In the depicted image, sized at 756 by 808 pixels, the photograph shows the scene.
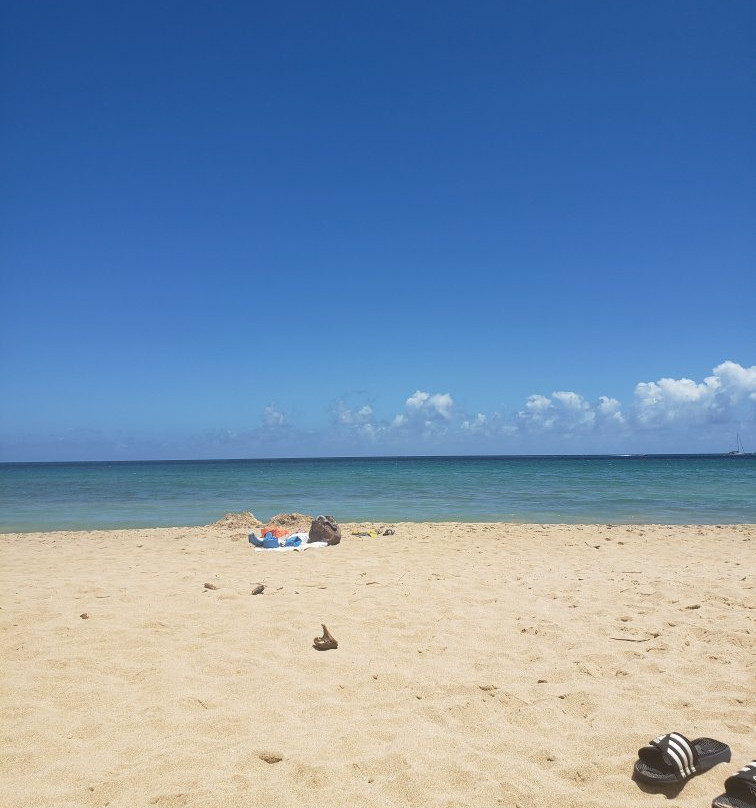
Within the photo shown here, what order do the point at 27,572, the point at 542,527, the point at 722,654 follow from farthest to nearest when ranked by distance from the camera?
1. the point at 542,527
2. the point at 27,572
3. the point at 722,654

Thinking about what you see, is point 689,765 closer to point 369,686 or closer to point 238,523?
point 369,686

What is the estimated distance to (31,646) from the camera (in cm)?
483

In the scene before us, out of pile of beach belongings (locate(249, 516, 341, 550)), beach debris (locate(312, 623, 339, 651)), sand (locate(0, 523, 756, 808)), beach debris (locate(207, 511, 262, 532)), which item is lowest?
beach debris (locate(207, 511, 262, 532))

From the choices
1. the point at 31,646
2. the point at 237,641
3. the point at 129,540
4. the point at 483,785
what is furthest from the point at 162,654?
the point at 129,540

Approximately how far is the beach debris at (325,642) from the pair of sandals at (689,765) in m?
2.50

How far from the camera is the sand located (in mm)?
2992

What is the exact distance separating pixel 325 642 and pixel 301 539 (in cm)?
604

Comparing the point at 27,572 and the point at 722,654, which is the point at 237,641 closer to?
the point at 722,654

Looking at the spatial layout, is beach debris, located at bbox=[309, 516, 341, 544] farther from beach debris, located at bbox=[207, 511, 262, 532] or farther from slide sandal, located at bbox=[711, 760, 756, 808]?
slide sandal, located at bbox=[711, 760, 756, 808]

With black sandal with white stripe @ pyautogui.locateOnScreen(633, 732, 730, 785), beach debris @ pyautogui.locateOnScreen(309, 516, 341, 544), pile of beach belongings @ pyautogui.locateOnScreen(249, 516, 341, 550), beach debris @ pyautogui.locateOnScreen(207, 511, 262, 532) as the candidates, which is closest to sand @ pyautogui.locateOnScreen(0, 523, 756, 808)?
black sandal with white stripe @ pyautogui.locateOnScreen(633, 732, 730, 785)

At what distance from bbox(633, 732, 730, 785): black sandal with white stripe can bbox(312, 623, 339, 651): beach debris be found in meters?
2.50

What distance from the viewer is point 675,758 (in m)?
2.93

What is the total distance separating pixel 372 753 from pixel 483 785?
653mm

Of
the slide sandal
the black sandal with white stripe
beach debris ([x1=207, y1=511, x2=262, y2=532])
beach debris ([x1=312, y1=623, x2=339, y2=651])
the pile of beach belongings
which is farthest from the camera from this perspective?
beach debris ([x1=207, y1=511, x2=262, y2=532])
